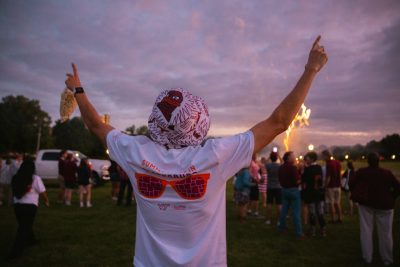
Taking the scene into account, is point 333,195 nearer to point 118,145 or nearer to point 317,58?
point 317,58

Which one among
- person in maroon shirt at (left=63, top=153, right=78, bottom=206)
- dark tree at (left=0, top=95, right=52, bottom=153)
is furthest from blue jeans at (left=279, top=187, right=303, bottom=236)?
dark tree at (left=0, top=95, right=52, bottom=153)

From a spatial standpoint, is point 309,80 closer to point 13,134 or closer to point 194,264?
point 194,264

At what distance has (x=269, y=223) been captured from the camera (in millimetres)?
10242

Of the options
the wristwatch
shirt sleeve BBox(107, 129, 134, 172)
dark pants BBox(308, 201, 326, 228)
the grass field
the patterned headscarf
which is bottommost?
the grass field

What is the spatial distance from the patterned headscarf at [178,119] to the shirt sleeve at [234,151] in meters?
0.13

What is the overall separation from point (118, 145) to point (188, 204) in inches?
22.4

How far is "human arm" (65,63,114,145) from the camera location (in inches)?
83.0

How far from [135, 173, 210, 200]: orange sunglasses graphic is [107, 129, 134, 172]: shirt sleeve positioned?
197 millimetres

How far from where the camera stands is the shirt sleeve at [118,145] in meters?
1.87

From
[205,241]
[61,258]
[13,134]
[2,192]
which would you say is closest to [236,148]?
[205,241]

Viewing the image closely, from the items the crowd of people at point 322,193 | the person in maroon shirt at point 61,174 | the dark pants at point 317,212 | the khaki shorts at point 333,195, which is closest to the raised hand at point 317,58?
the crowd of people at point 322,193

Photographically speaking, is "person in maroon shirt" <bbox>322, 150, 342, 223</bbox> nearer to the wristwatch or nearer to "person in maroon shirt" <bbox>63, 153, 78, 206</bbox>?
the wristwatch

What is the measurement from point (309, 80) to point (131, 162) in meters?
1.06

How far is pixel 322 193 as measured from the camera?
884 centimetres
